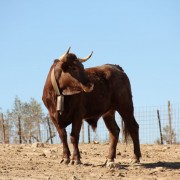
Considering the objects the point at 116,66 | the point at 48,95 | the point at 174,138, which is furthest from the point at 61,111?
the point at 174,138

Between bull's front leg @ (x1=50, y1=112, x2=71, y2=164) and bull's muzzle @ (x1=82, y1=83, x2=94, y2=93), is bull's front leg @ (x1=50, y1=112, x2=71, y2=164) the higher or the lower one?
the lower one

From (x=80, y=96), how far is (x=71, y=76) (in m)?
0.51

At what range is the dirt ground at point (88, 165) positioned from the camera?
33.6ft

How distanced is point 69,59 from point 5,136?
16535 millimetres

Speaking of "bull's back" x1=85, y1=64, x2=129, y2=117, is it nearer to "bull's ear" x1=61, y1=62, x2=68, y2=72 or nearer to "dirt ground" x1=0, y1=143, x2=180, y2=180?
"bull's ear" x1=61, y1=62, x2=68, y2=72

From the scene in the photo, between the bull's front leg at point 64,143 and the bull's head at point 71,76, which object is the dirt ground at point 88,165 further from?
the bull's head at point 71,76

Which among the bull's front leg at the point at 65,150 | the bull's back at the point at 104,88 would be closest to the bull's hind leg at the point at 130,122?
the bull's back at the point at 104,88

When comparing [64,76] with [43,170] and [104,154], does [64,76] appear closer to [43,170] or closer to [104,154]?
[43,170]

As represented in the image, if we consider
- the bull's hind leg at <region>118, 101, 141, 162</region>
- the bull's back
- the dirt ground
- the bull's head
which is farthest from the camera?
the bull's hind leg at <region>118, 101, 141, 162</region>

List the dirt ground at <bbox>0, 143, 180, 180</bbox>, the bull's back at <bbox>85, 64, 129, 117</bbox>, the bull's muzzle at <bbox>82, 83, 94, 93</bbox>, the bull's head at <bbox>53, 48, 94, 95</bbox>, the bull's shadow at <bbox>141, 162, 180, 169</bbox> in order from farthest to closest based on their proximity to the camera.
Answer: the bull's back at <bbox>85, 64, 129, 117</bbox> → the bull's shadow at <bbox>141, 162, 180, 169</bbox> → the bull's head at <bbox>53, 48, 94, 95</bbox> → the bull's muzzle at <bbox>82, 83, 94, 93</bbox> → the dirt ground at <bbox>0, 143, 180, 180</bbox>

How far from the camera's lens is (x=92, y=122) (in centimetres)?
1359

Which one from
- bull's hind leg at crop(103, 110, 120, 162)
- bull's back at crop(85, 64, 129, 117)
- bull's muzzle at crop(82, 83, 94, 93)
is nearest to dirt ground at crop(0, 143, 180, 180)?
bull's hind leg at crop(103, 110, 120, 162)

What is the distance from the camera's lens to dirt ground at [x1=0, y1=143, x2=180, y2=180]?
33.6ft

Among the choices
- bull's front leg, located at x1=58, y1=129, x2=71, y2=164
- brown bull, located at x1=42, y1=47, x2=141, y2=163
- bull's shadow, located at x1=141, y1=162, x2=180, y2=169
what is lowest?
bull's shadow, located at x1=141, y1=162, x2=180, y2=169
